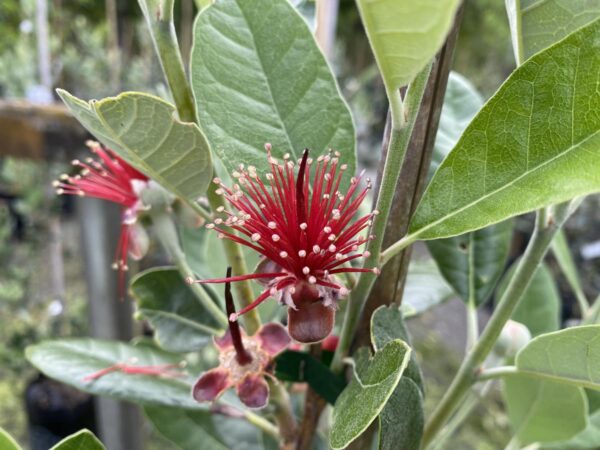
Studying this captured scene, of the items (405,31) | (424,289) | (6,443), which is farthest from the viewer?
(424,289)

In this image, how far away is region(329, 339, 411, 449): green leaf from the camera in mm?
246

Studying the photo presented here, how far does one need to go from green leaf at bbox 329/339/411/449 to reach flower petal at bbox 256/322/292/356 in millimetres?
66

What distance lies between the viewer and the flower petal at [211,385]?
14.1 inches

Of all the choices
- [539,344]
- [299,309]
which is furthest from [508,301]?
[299,309]

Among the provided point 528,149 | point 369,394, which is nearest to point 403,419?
point 369,394

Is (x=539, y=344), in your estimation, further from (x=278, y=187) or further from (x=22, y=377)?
(x=22, y=377)

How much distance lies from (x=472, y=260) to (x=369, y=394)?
9.6 inches

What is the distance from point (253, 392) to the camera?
349mm

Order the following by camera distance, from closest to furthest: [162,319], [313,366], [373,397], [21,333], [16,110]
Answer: [373,397] → [313,366] → [162,319] → [16,110] → [21,333]

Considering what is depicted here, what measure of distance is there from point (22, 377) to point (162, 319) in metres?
1.28

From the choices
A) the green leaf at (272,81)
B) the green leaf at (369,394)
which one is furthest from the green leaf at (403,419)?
the green leaf at (272,81)

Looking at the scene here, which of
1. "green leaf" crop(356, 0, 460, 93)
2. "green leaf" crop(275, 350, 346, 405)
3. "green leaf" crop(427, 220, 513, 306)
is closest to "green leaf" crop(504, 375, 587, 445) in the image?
"green leaf" crop(427, 220, 513, 306)

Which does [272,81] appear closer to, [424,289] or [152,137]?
[152,137]

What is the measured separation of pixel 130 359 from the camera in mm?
529
